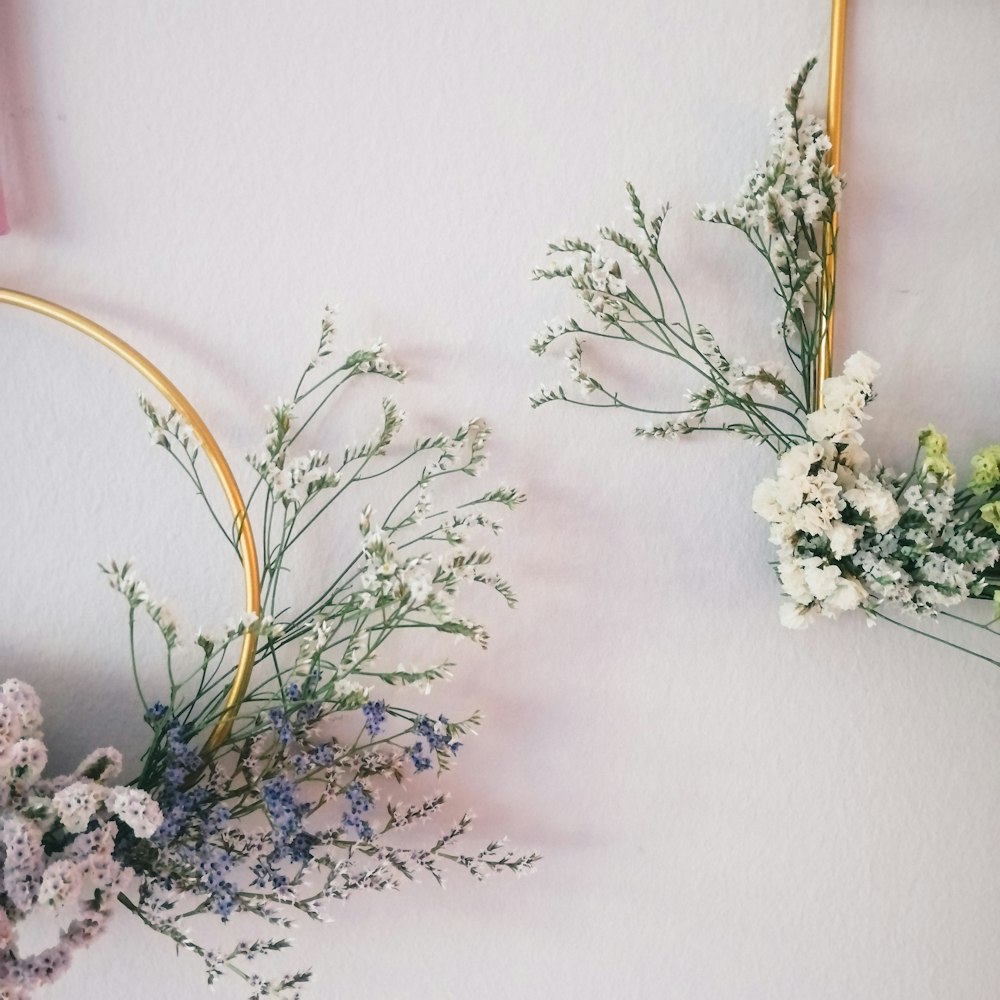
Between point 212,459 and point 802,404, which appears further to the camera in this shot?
point 802,404

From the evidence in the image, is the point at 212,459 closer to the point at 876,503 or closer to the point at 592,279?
the point at 592,279

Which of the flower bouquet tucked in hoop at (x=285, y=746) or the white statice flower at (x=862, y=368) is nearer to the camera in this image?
the flower bouquet tucked in hoop at (x=285, y=746)

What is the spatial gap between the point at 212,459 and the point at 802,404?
659 millimetres

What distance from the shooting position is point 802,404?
3.37 feet

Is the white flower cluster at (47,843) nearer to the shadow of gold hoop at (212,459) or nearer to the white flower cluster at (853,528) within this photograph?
the shadow of gold hoop at (212,459)

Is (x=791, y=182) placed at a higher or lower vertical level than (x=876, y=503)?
higher

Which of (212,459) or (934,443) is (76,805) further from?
(934,443)

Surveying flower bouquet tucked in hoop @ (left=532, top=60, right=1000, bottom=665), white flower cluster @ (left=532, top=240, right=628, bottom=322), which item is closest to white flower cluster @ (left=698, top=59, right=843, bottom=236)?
flower bouquet tucked in hoop @ (left=532, top=60, right=1000, bottom=665)

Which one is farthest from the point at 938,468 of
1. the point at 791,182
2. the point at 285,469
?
the point at 285,469

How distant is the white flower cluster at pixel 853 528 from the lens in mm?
937

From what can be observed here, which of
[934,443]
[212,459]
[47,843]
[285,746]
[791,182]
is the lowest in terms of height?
[47,843]

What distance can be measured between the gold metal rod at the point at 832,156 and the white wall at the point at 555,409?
25mm

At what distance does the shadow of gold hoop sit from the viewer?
869 mm

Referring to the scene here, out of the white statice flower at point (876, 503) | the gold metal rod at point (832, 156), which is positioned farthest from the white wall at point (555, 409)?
the white statice flower at point (876, 503)
